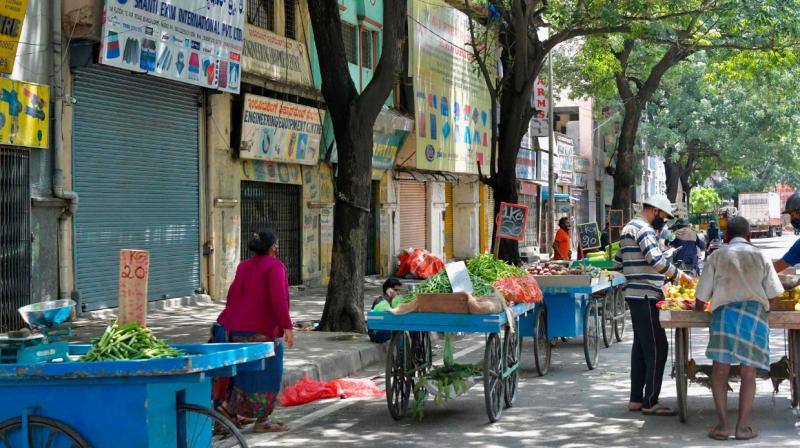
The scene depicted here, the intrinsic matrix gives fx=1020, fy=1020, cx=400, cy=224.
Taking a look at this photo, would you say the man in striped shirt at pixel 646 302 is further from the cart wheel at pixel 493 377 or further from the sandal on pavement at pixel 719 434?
the cart wheel at pixel 493 377

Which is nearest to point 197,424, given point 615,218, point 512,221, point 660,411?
point 660,411

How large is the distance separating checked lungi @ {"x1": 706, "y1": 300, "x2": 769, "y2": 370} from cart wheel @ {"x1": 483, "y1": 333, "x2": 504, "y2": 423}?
185cm

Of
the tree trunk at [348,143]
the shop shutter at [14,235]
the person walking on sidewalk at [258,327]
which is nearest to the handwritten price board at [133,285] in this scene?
the person walking on sidewalk at [258,327]

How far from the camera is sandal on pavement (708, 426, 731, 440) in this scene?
7551mm

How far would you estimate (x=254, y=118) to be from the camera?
755 inches

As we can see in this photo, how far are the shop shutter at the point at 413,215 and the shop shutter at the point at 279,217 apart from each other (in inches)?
240

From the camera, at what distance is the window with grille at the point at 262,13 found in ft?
63.9

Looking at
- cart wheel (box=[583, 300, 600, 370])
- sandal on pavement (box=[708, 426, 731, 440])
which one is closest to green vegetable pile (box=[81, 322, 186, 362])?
sandal on pavement (box=[708, 426, 731, 440])

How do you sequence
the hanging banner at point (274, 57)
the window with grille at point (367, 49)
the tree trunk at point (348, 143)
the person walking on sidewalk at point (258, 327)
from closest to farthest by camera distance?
the person walking on sidewalk at point (258, 327)
the tree trunk at point (348, 143)
the hanging banner at point (274, 57)
the window with grille at point (367, 49)

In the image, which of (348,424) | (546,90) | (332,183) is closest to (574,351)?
(348,424)

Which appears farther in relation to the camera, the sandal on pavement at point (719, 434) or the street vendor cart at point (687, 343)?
the street vendor cart at point (687, 343)

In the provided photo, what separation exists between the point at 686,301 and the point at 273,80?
42.3 feet

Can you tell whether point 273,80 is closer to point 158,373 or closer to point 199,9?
point 199,9

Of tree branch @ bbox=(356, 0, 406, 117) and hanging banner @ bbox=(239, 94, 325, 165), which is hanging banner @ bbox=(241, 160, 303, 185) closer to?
hanging banner @ bbox=(239, 94, 325, 165)
